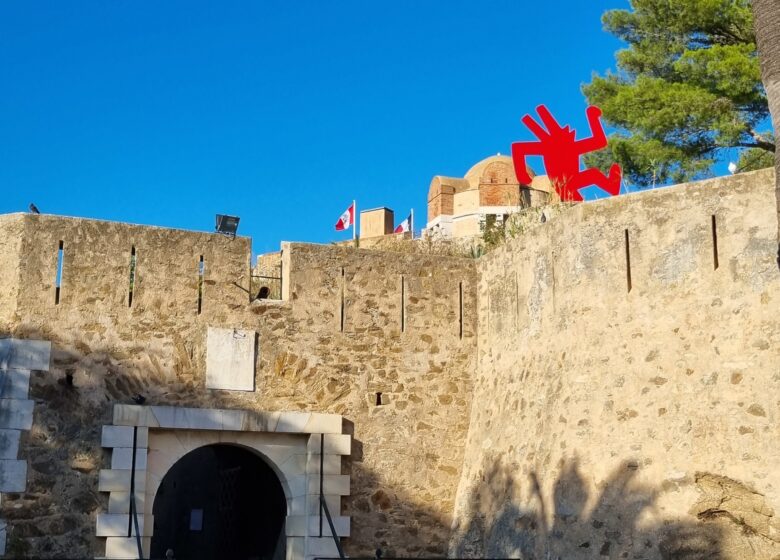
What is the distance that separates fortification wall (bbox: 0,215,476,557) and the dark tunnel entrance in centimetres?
183

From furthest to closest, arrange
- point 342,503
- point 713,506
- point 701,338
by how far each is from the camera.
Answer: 1. point 342,503
2. point 701,338
3. point 713,506

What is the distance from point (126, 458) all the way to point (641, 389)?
16.6ft

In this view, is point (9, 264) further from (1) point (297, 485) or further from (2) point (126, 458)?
(1) point (297, 485)

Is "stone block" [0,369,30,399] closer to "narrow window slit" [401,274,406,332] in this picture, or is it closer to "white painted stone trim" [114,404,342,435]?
"white painted stone trim" [114,404,342,435]

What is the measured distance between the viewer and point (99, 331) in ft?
37.0

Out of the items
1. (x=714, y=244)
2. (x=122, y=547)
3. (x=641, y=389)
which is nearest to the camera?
(x=714, y=244)

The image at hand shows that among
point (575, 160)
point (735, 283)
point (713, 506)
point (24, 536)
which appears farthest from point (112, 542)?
point (575, 160)

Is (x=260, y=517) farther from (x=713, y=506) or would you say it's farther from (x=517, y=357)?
(x=713, y=506)

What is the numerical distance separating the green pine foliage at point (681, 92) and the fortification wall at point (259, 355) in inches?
229

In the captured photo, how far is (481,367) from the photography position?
12828 millimetres

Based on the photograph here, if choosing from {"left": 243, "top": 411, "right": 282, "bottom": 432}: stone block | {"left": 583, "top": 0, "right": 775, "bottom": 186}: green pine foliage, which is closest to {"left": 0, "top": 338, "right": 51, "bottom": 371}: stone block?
{"left": 243, "top": 411, "right": 282, "bottom": 432}: stone block

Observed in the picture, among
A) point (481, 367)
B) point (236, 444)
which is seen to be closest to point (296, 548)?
point (236, 444)

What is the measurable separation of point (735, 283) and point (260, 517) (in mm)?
7607

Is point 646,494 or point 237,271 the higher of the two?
point 237,271
